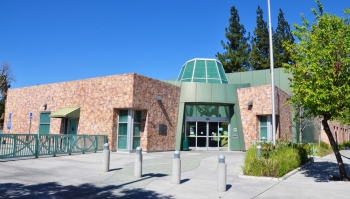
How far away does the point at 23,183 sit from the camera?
8.08m

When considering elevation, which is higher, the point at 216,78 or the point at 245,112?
the point at 216,78

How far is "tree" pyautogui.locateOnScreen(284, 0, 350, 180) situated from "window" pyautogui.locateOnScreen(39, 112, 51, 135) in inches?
773

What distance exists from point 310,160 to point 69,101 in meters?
17.0

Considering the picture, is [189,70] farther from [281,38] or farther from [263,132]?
[281,38]

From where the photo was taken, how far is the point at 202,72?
27.6 meters

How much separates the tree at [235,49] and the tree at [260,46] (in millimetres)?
1416

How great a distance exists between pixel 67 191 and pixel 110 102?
12488mm

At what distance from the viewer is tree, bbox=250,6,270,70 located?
46438 millimetres

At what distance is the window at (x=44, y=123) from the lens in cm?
2333

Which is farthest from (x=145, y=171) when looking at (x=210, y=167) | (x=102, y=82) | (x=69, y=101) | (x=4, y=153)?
(x=69, y=101)

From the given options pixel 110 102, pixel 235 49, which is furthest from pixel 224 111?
pixel 235 49

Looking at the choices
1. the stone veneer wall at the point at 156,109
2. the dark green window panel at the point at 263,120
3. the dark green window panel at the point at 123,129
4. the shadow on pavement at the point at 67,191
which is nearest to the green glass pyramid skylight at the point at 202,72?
the stone veneer wall at the point at 156,109

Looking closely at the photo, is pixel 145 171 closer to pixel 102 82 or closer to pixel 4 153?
pixel 4 153

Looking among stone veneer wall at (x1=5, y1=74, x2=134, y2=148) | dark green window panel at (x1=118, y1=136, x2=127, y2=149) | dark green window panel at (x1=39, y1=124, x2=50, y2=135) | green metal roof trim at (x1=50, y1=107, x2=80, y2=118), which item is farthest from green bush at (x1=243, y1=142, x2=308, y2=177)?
dark green window panel at (x1=39, y1=124, x2=50, y2=135)
